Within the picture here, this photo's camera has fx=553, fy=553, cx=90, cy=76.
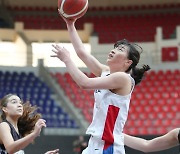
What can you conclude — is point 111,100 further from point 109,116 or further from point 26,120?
point 26,120

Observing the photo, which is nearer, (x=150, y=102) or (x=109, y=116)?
(x=109, y=116)

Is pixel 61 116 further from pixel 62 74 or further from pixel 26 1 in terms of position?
pixel 26 1

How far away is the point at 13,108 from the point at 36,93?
929 cm

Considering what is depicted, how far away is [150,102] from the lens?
44.0 ft

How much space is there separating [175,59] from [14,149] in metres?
11.2

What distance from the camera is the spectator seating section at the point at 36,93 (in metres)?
12.6

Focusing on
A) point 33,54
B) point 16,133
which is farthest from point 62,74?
point 16,133

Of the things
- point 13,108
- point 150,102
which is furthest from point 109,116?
point 150,102

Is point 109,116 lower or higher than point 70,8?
lower

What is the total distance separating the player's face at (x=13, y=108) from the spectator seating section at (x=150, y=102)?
25.6ft

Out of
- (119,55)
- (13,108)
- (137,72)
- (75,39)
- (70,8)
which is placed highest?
(70,8)

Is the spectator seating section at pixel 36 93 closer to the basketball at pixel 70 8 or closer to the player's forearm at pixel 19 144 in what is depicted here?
the player's forearm at pixel 19 144

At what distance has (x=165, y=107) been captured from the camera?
13180 mm

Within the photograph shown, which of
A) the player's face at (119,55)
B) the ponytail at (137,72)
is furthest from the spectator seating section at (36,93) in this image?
the player's face at (119,55)
